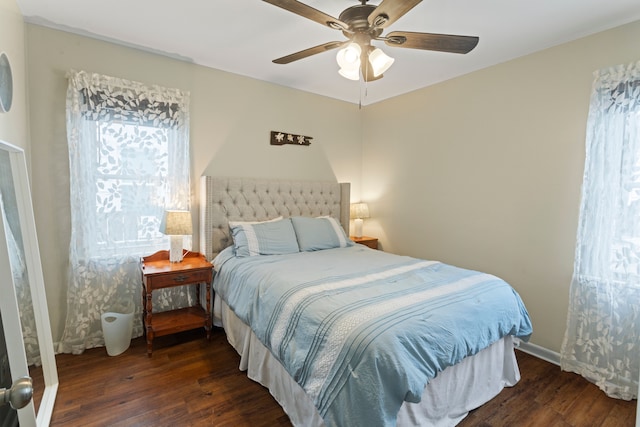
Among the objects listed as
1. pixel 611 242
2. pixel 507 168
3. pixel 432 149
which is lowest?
pixel 611 242

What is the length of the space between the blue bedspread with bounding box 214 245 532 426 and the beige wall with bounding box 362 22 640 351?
2.65 ft

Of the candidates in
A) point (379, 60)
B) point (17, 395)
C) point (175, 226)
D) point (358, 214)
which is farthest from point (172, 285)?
point (358, 214)

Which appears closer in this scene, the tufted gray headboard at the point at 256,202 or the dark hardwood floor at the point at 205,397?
the dark hardwood floor at the point at 205,397

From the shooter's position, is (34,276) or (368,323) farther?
(34,276)

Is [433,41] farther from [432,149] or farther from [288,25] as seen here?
[432,149]

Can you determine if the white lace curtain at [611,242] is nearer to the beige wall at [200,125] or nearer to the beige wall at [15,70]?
the beige wall at [200,125]

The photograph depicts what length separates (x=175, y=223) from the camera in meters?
2.54

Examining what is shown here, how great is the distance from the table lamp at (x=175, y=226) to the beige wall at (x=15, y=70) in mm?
1021

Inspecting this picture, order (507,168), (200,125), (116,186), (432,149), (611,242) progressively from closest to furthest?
(611,242) < (116,186) < (507,168) < (200,125) < (432,149)

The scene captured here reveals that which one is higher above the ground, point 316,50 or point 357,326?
point 316,50

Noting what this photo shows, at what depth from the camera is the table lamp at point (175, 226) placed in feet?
8.27

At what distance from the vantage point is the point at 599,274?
2197 mm

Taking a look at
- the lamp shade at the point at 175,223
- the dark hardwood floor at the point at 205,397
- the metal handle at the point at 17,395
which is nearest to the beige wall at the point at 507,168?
the dark hardwood floor at the point at 205,397

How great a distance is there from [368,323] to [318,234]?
67.7 inches
